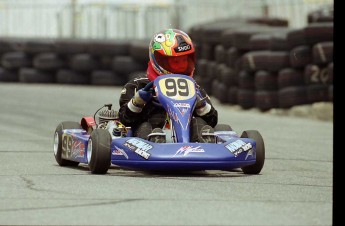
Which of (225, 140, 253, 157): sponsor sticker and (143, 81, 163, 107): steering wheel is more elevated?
Result: (143, 81, 163, 107): steering wheel

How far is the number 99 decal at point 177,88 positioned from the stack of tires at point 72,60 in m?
12.8

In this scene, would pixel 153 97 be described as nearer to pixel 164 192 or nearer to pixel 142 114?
pixel 142 114

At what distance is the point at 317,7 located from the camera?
20953 millimetres

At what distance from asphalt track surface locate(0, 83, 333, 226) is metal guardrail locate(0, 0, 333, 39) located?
1303 centimetres

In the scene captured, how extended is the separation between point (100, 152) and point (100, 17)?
17853 millimetres

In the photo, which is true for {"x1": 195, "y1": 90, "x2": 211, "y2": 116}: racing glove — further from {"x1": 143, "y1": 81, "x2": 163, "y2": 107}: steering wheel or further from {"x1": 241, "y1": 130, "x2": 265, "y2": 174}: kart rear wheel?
{"x1": 241, "y1": 130, "x2": 265, "y2": 174}: kart rear wheel

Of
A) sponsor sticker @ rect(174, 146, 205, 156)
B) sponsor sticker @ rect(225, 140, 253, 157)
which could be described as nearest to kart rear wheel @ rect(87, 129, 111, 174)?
sponsor sticker @ rect(174, 146, 205, 156)

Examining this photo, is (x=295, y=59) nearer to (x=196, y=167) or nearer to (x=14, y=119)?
(x=14, y=119)

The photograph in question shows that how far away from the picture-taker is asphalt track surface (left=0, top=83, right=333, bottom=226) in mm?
6195

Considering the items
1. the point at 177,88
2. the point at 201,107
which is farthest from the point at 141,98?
the point at 201,107

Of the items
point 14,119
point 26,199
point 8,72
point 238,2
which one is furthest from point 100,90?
point 26,199

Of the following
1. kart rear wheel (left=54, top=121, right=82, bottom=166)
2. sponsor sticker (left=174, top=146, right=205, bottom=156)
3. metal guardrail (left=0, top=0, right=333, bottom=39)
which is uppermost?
sponsor sticker (left=174, top=146, right=205, bottom=156)

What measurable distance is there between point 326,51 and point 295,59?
743mm

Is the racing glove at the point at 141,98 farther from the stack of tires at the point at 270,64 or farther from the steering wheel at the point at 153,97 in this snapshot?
the stack of tires at the point at 270,64
